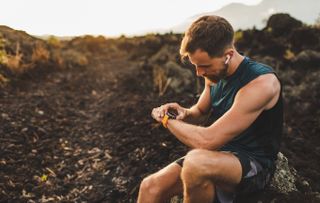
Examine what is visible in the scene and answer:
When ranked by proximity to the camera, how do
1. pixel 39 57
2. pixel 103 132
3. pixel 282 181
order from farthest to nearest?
pixel 39 57, pixel 103 132, pixel 282 181

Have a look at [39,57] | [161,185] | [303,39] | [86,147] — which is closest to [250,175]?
[161,185]

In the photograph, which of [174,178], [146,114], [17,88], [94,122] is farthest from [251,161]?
[17,88]

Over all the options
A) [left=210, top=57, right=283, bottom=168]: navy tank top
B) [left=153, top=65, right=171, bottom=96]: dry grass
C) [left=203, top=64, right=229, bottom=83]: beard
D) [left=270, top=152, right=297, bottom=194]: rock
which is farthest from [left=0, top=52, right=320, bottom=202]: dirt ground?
[left=203, top=64, right=229, bottom=83]: beard

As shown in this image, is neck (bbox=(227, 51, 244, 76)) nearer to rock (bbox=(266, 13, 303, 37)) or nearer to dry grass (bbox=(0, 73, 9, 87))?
dry grass (bbox=(0, 73, 9, 87))

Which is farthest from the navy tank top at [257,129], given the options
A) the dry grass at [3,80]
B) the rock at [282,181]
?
the dry grass at [3,80]

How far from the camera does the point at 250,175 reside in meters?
3.13

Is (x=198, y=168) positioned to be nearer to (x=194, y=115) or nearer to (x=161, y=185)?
(x=161, y=185)

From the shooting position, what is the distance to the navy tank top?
3.15m

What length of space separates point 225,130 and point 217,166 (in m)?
0.29

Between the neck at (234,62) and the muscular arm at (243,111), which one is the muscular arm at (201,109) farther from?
the muscular arm at (243,111)

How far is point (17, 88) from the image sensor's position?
8.55 m

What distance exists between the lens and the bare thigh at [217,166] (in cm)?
292

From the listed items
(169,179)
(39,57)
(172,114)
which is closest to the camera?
(169,179)

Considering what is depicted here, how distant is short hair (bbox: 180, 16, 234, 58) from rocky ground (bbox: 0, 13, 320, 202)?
4.48ft
